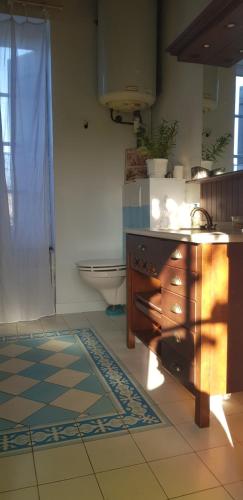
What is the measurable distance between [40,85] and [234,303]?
7.95 ft

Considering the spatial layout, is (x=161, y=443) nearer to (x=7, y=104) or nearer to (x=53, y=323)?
(x=53, y=323)

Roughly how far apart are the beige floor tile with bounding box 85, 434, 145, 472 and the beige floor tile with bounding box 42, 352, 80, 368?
792mm

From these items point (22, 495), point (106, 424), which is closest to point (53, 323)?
point (106, 424)

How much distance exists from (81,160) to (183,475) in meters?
2.61

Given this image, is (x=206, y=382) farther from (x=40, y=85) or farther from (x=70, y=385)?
(x=40, y=85)

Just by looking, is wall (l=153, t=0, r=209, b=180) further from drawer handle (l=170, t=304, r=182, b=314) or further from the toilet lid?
drawer handle (l=170, t=304, r=182, b=314)

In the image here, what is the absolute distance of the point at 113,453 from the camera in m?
1.46

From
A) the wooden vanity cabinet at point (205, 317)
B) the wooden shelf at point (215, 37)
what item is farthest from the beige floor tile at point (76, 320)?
the wooden shelf at point (215, 37)

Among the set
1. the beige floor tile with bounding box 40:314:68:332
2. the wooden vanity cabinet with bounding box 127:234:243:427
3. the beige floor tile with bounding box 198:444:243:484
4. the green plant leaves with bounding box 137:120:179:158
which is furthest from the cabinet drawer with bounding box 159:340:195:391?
the green plant leaves with bounding box 137:120:179:158

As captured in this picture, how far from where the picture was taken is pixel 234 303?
163cm

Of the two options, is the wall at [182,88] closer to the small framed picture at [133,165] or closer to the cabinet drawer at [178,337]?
the small framed picture at [133,165]

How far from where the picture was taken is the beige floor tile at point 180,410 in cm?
170

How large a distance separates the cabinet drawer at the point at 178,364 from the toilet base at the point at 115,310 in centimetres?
135

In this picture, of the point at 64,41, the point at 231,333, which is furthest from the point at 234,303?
the point at 64,41
